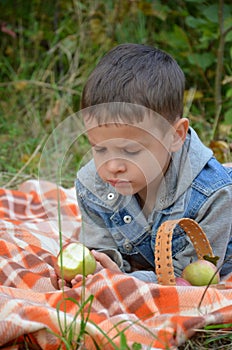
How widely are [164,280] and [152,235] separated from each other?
25cm

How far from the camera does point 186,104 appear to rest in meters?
4.01

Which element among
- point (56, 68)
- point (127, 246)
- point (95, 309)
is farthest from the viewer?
point (56, 68)

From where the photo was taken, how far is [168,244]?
79.7 inches

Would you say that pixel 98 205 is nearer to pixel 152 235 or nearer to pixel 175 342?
pixel 152 235

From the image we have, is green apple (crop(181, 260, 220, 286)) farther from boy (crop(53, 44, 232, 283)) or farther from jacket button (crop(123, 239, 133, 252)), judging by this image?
jacket button (crop(123, 239, 133, 252))

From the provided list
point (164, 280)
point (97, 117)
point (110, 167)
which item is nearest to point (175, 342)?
point (164, 280)

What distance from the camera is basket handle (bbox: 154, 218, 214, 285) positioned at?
2025 millimetres

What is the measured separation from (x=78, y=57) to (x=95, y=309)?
2.78 metres

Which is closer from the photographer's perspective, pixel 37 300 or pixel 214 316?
pixel 214 316

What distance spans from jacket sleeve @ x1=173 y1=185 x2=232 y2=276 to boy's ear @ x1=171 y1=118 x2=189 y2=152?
192mm

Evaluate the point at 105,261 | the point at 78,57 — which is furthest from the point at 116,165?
the point at 78,57

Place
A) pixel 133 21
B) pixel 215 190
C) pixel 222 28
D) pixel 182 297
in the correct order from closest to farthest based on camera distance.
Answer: pixel 182 297 → pixel 215 190 → pixel 222 28 → pixel 133 21

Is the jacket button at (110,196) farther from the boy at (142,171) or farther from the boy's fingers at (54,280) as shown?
the boy's fingers at (54,280)

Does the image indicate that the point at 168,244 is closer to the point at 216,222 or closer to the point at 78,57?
the point at 216,222
